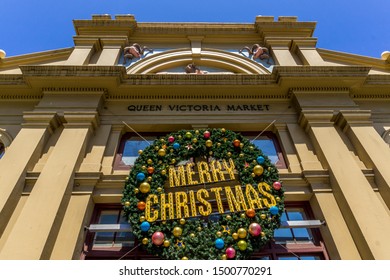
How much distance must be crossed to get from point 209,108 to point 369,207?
5299mm

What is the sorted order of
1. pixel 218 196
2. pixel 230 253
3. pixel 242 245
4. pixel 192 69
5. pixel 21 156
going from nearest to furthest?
pixel 230 253 → pixel 242 245 → pixel 218 196 → pixel 21 156 → pixel 192 69

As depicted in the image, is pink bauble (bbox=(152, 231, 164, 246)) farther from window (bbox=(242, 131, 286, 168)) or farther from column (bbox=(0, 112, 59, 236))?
window (bbox=(242, 131, 286, 168))

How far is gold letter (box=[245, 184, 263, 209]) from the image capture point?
622cm

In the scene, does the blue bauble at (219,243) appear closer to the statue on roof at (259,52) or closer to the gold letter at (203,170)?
the gold letter at (203,170)

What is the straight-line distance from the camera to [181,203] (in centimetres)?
634

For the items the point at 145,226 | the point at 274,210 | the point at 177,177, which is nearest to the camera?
the point at 145,226

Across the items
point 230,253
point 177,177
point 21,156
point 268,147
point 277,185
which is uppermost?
point 268,147

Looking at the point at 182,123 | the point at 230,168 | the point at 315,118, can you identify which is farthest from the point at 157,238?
the point at 315,118

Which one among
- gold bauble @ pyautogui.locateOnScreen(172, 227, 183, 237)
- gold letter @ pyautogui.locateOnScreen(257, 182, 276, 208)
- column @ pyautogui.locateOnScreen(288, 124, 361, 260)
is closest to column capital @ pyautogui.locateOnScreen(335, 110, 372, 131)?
column @ pyautogui.locateOnScreen(288, 124, 361, 260)

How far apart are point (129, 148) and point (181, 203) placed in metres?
3.19

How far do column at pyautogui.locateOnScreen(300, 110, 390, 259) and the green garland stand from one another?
4.87 feet

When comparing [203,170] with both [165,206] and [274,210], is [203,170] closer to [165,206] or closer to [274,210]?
[165,206]

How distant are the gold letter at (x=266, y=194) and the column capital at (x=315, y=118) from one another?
2.92 metres

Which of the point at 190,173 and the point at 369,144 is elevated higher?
the point at 369,144
